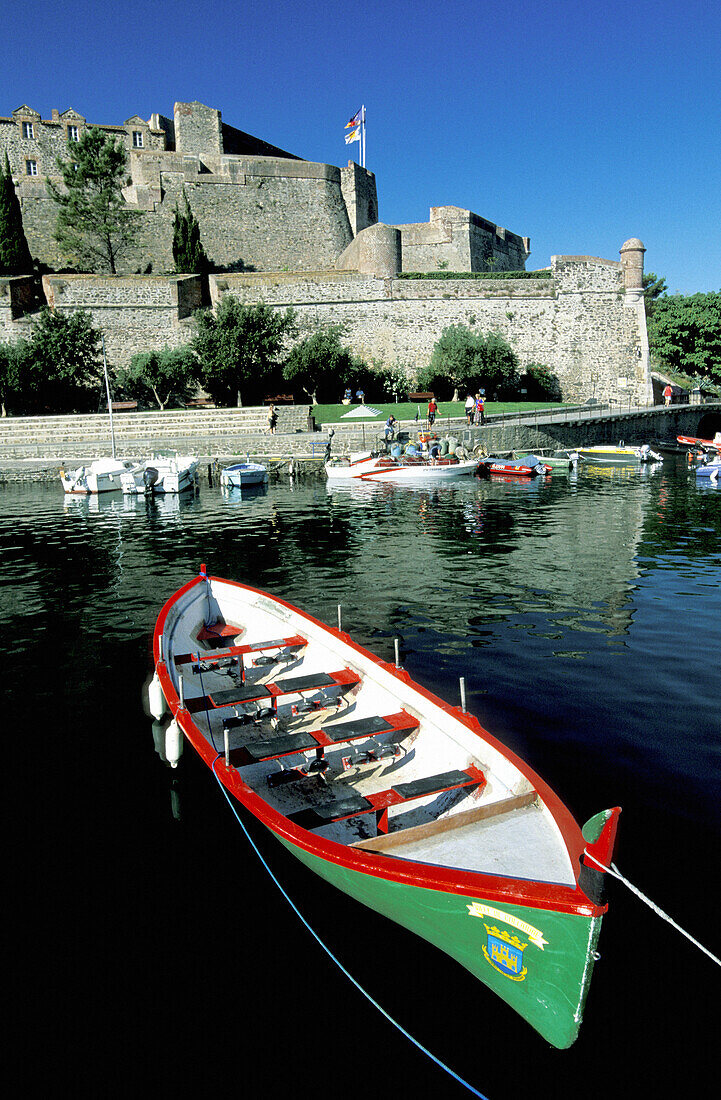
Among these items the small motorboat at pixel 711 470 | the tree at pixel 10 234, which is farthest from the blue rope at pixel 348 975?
the tree at pixel 10 234

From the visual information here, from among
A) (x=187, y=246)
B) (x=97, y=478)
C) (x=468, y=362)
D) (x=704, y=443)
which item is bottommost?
(x=97, y=478)

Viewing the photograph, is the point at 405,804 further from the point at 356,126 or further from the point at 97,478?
the point at 356,126

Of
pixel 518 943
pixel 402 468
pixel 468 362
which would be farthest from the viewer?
pixel 468 362

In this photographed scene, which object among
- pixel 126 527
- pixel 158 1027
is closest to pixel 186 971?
pixel 158 1027

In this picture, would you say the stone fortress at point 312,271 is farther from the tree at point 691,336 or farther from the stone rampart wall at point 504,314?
the tree at point 691,336

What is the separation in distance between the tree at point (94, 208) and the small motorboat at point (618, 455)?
105 feet

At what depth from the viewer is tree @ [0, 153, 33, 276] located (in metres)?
43.4

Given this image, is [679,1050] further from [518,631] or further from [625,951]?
[518,631]

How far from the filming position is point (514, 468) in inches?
1217

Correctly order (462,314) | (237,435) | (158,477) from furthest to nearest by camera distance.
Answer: (462,314), (237,435), (158,477)

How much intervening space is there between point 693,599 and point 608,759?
21.0ft

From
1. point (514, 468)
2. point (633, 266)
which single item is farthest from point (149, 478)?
point (633, 266)

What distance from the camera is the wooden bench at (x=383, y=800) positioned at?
5.05 meters

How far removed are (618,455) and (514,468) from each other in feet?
28.1
